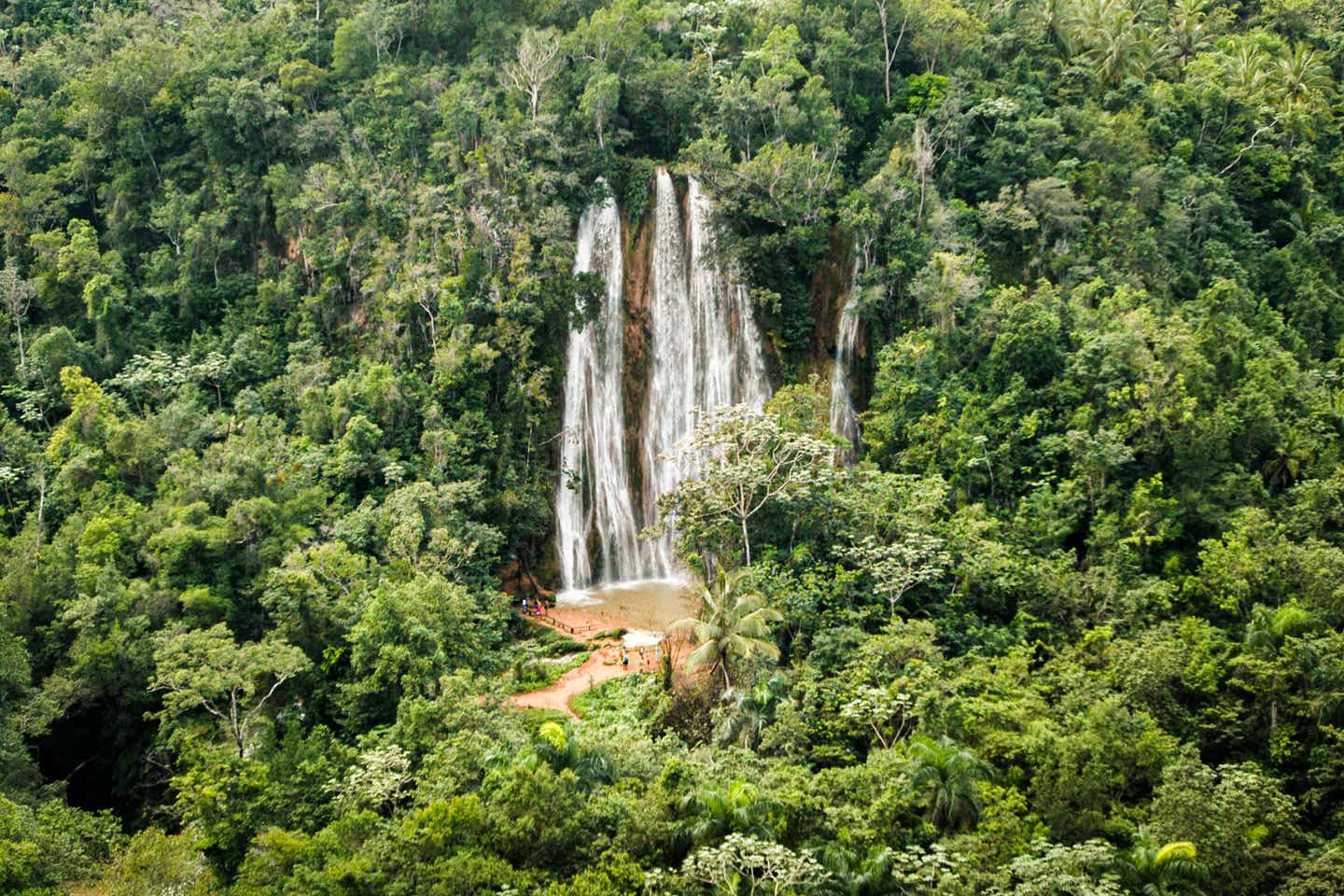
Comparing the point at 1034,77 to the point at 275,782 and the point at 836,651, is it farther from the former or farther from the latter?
the point at 275,782

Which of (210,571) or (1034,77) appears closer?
(210,571)

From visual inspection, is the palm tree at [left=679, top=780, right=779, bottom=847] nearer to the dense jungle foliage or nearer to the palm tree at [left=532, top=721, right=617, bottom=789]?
the dense jungle foliage

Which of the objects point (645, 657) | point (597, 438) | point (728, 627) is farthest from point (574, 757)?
point (597, 438)

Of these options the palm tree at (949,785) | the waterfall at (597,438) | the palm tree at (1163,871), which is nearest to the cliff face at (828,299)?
the waterfall at (597,438)

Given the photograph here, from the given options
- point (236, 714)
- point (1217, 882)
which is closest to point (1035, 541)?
point (1217, 882)

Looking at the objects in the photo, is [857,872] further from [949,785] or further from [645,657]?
[645,657]
